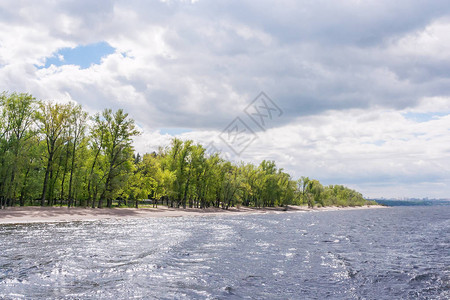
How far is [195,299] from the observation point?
1216cm

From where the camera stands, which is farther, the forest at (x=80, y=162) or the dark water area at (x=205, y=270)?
the forest at (x=80, y=162)

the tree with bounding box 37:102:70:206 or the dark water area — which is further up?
the tree with bounding box 37:102:70:206

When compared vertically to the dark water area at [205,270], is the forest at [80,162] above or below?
above

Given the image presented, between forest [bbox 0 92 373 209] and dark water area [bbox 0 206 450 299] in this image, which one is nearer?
dark water area [bbox 0 206 450 299]

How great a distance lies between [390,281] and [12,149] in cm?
5727

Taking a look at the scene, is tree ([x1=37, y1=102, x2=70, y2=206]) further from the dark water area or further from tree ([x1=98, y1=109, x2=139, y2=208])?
the dark water area

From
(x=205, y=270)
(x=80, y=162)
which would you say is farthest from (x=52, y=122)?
(x=205, y=270)

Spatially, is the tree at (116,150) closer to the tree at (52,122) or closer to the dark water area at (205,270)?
the tree at (52,122)

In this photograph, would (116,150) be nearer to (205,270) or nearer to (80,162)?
(80,162)

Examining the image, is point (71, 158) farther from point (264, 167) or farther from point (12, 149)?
point (264, 167)

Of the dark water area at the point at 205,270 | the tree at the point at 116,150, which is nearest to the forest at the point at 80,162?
the tree at the point at 116,150

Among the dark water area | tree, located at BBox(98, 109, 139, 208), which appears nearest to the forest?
tree, located at BBox(98, 109, 139, 208)

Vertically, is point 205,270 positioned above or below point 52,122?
below

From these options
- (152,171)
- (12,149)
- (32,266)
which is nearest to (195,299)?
(32,266)
